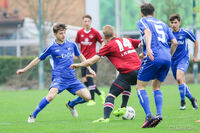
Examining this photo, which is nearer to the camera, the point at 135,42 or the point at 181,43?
the point at 135,42

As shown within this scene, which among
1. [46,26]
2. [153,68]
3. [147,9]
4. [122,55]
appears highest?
[46,26]

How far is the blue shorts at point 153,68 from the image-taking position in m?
7.21

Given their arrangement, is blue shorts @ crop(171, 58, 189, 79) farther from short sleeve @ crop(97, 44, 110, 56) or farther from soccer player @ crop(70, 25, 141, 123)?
short sleeve @ crop(97, 44, 110, 56)

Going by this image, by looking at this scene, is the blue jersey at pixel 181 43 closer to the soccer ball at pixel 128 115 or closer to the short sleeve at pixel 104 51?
the soccer ball at pixel 128 115

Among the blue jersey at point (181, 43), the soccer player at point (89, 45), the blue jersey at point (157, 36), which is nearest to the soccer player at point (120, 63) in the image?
the blue jersey at point (157, 36)

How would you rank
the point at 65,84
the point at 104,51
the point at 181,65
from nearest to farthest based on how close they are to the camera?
the point at 104,51 < the point at 65,84 < the point at 181,65

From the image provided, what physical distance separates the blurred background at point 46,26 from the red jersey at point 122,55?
13462 millimetres

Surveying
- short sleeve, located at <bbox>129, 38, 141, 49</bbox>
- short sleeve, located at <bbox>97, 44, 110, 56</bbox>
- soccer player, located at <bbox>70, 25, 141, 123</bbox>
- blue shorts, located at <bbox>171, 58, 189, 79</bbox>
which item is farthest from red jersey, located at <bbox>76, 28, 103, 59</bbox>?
short sleeve, located at <bbox>97, 44, 110, 56</bbox>

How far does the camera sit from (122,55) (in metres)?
8.29

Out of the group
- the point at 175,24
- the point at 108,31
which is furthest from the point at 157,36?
the point at 175,24

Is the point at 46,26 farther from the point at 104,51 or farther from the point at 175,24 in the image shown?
the point at 104,51

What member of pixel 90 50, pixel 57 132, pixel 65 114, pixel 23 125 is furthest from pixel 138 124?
pixel 90 50

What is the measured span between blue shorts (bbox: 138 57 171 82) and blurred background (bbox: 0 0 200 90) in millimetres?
14516

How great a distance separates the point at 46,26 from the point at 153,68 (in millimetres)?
24059
